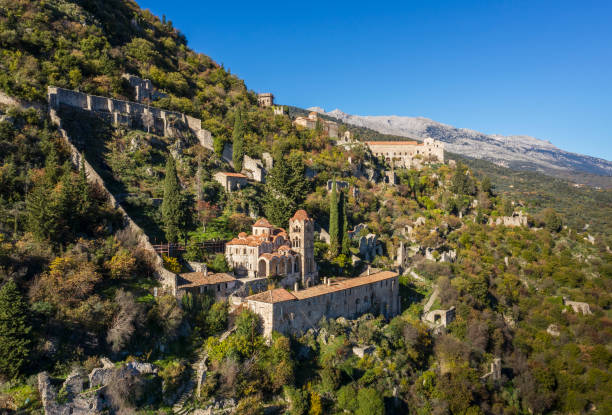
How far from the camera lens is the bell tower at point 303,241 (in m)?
32.7

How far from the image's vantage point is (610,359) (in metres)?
40.7

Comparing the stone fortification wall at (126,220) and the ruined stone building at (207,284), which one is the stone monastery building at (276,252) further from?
the stone fortification wall at (126,220)

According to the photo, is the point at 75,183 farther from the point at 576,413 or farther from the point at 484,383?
the point at 576,413

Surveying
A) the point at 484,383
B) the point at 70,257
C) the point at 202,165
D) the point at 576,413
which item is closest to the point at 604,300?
the point at 576,413

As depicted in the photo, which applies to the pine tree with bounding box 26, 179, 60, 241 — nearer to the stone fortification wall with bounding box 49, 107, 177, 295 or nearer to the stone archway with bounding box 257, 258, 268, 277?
the stone fortification wall with bounding box 49, 107, 177, 295

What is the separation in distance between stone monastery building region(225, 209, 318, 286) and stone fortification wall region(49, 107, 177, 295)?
5076mm

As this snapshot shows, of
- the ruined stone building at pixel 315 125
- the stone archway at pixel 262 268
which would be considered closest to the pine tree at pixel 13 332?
the stone archway at pixel 262 268

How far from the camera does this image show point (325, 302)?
29.9 metres

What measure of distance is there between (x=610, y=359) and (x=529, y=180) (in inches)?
3042

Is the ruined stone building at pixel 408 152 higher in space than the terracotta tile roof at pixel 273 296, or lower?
higher

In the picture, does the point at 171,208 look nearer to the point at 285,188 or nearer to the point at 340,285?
the point at 285,188

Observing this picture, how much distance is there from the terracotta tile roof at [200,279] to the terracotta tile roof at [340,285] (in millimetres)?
4484

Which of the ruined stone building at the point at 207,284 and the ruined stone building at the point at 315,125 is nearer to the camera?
the ruined stone building at the point at 207,284

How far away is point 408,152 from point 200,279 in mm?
55353
